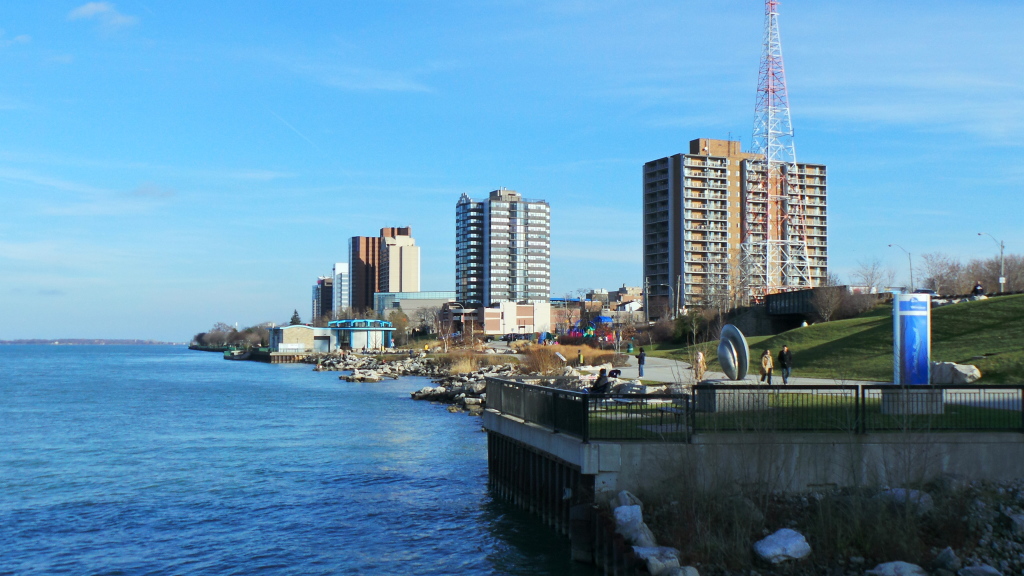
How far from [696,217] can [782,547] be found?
157 meters

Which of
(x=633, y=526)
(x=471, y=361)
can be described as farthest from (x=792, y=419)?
(x=471, y=361)

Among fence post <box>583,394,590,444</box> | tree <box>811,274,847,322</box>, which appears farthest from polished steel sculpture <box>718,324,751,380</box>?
tree <box>811,274,847,322</box>

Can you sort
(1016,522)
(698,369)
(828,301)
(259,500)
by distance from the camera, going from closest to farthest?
(1016,522) → (259,500) → (698,369) → (828,301)

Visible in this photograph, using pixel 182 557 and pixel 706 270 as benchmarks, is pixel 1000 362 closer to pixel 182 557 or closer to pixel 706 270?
pixel 182 557

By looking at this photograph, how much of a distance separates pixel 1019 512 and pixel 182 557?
1829cm

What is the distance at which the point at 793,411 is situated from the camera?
19.0 metres

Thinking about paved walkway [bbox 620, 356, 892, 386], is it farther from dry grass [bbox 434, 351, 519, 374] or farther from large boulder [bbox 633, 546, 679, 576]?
Answer: dry grass [bbox 434, 351, 519, 374]

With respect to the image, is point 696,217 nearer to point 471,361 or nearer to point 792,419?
point 471,361

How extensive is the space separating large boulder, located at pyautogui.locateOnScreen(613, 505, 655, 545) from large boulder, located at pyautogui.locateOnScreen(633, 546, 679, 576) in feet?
0.81

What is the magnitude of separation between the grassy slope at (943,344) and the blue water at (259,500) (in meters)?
20.5

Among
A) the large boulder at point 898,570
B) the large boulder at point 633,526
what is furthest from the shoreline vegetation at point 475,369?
the large boulder at point 898,570

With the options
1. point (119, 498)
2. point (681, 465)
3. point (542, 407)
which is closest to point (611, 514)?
point (681, 465)

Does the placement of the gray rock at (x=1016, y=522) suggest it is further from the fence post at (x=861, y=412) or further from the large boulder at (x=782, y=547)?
the large boulder at (x=782, y=547)

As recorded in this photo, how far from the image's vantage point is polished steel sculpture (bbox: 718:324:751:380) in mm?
29438
